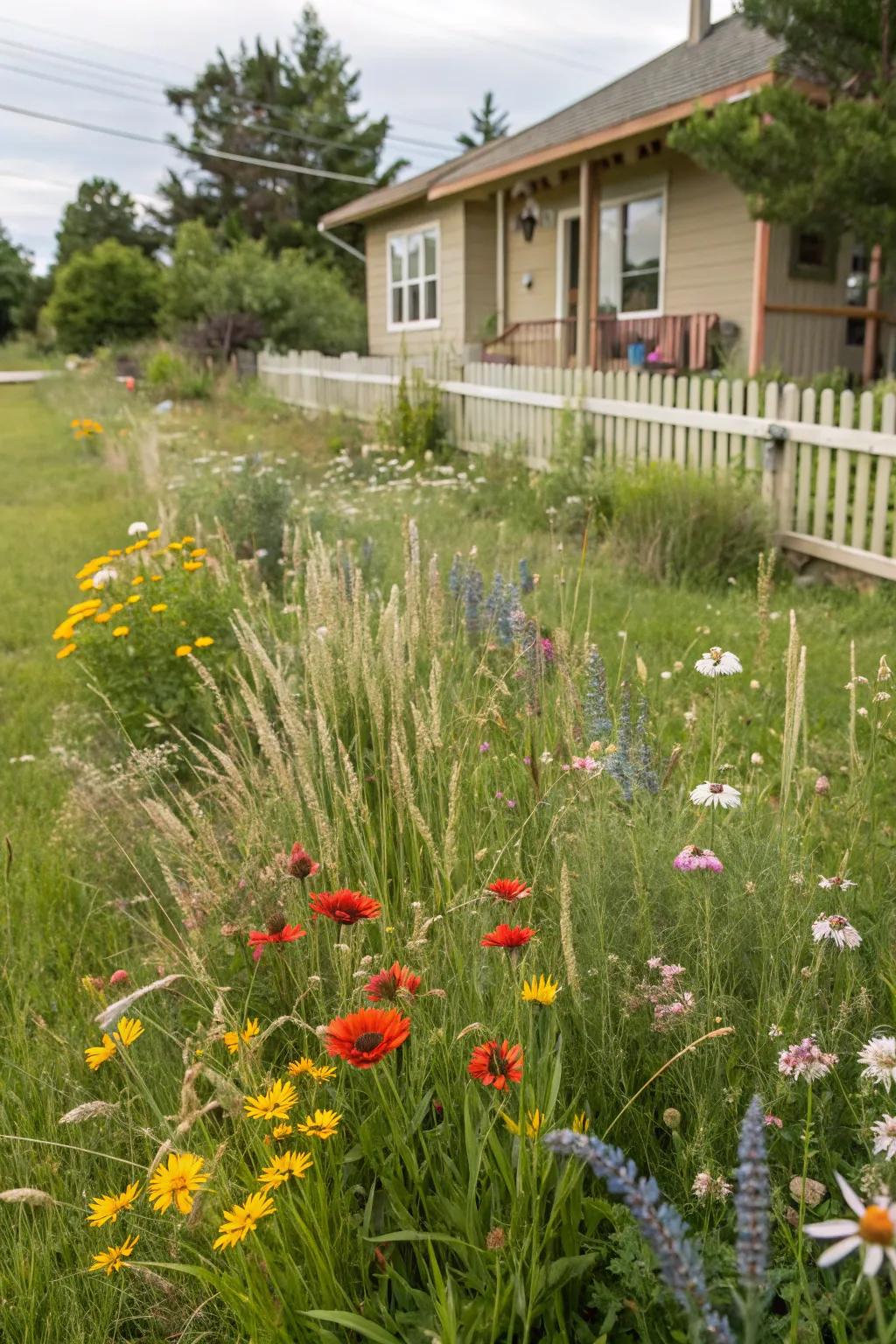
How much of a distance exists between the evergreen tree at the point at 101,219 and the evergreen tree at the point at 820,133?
47.9 m

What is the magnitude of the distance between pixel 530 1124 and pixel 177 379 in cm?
2005

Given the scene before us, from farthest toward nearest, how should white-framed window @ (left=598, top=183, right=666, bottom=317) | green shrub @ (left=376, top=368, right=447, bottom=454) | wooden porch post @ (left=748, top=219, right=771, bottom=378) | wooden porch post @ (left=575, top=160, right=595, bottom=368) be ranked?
white-framed window @ (left=598, top=183, right=666, bottom=317) < wooden porch post @ (left=575, top=160, right=595, bottom=368) < green shrub @ (left=376, top=368, right=447, bottom=454) < wooden porch post @ (left=748, top=219, right=771, bottom=378)

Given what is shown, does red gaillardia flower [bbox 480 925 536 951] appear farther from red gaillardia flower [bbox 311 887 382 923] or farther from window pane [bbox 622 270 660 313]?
window pane [bbox 622 270 660 313]

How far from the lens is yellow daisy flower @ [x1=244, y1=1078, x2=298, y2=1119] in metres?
1.40

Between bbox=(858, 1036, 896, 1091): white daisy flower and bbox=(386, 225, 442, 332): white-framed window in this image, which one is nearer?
bbox=(858, 1036, 896, 1091): white daisy flower

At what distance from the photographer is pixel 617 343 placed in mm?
13781

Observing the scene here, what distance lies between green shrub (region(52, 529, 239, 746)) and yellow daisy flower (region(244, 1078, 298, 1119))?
2424 millimetres

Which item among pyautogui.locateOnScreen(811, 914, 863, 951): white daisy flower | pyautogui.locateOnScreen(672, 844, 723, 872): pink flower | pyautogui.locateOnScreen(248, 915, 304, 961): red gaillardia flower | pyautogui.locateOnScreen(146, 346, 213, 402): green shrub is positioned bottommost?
pyautogui.locateOnScreen(811, 914, 863, 951): white daisy flower

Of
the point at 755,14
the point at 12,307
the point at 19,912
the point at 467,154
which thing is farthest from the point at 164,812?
the point at 12,307

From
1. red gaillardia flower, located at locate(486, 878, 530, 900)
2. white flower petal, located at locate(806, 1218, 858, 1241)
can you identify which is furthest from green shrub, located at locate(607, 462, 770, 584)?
white flower petal, located at locate(806, 1218, 858, 1241)

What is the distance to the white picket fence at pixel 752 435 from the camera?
6.03 m

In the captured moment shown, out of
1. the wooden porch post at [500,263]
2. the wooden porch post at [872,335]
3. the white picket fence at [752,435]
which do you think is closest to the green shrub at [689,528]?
the white picket fence at [752,435]

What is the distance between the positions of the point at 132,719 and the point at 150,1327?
2553 millimetres

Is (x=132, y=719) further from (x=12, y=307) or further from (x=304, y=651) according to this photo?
(x=12, y=307)
